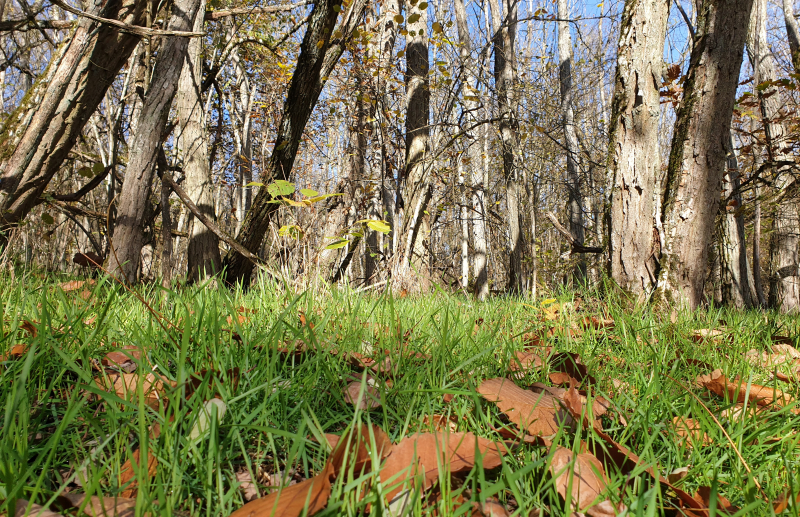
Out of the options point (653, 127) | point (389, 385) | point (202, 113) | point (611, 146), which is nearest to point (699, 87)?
point (653, 127)

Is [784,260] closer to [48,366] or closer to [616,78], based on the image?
[616,78]

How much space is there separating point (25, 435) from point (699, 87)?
3517 mm

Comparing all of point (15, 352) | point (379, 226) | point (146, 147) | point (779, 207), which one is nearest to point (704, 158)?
point (379, 226)

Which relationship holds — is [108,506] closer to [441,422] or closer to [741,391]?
[441,422]

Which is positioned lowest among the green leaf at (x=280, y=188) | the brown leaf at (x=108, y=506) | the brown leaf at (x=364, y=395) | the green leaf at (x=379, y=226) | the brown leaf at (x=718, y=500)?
the brown leaf at (x=718, y=500)

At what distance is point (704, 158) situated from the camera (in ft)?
9.15

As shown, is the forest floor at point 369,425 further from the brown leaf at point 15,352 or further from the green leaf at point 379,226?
the green leaf at point 379,226

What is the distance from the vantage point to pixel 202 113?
5035 millimetres

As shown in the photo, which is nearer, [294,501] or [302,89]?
[294,501]

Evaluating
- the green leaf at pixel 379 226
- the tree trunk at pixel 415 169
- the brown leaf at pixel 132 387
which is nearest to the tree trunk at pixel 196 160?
the tree trunk at pixel 415 169

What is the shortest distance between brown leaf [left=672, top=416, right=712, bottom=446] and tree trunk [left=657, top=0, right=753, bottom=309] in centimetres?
175

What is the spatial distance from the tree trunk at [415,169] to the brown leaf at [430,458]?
98.3 inches

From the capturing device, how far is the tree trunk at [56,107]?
3055mm

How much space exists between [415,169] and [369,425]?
4378 millimetres
